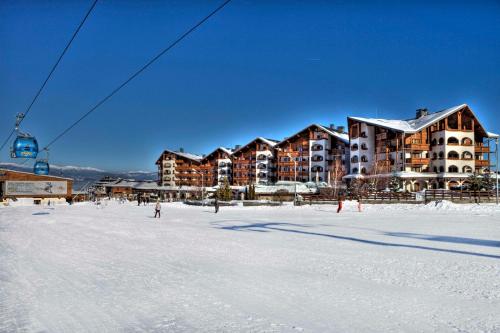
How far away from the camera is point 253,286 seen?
718cm

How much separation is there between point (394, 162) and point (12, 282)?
55287mm

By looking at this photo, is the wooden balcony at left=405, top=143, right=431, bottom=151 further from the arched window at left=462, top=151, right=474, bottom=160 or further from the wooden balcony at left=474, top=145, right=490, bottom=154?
the wooden balcony at left=474, top=145, right=490, bottom=154

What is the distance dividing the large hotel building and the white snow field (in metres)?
42.7

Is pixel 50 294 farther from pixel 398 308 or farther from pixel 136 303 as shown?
pixel 398 308

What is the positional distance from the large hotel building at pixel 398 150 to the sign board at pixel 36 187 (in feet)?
125

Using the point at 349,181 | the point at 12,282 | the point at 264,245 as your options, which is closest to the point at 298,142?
the point at 349,181

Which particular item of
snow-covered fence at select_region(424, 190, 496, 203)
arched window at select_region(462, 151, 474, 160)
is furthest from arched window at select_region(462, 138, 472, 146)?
snow-covered fence at select_region(424, 190, 496, 203)

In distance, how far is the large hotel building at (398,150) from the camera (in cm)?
5491

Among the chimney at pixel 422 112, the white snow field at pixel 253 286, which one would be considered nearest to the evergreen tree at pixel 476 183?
the chimney at pixel 422 112

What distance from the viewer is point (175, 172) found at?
321 ft

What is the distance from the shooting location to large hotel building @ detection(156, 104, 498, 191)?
54.9 meters

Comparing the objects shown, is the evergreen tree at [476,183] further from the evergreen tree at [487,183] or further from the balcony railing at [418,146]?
the balcony railing at [418,146]

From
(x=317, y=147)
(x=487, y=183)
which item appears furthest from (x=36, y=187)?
(x=487, y=183)

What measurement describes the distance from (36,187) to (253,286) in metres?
70.9
